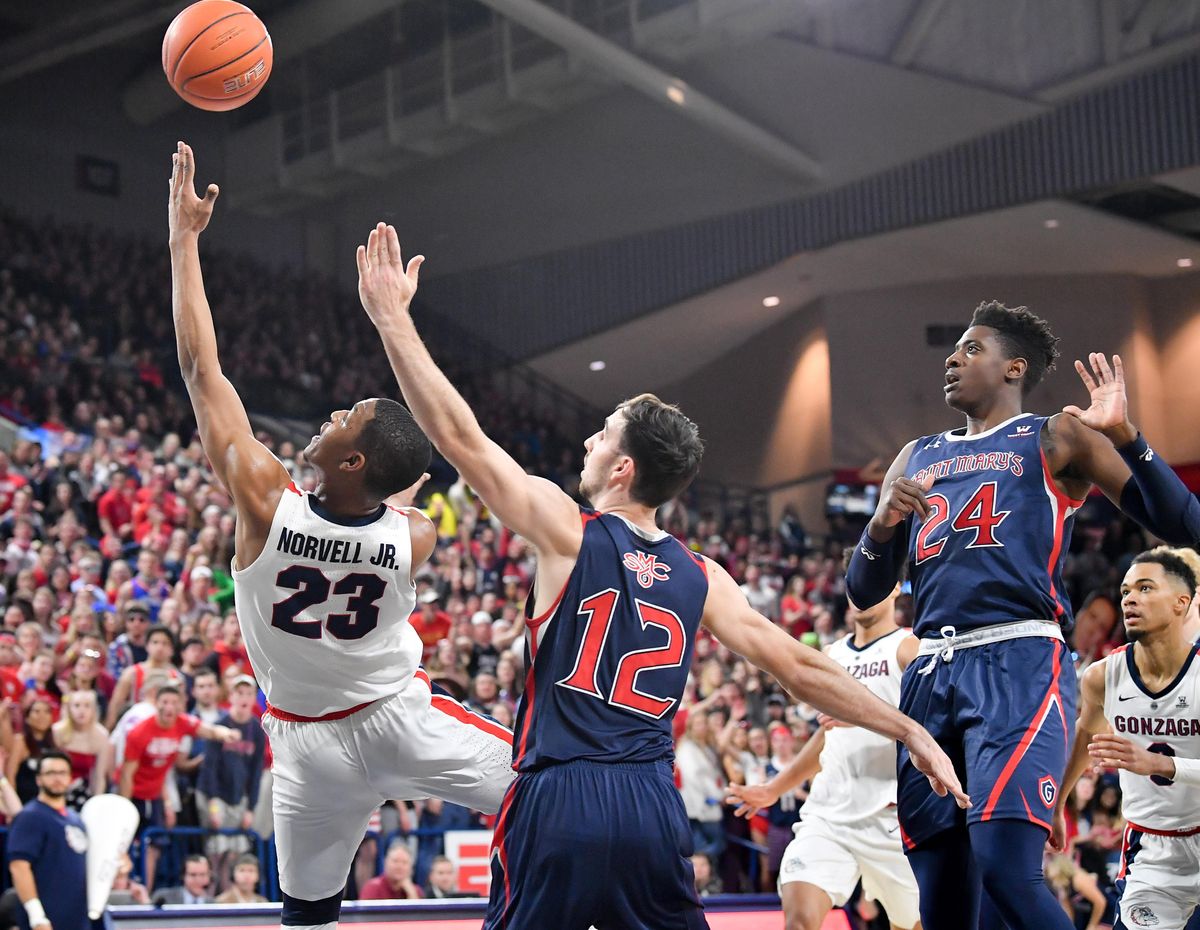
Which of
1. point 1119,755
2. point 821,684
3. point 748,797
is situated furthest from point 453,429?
point 1119,755

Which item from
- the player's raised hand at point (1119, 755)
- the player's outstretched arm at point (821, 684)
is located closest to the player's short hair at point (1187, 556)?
the player's raised hand at point (1119, 755)

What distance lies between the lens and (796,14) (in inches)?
829

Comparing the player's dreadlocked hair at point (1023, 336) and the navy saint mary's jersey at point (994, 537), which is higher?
the player's dreadlocked hair at point (1023, 336)

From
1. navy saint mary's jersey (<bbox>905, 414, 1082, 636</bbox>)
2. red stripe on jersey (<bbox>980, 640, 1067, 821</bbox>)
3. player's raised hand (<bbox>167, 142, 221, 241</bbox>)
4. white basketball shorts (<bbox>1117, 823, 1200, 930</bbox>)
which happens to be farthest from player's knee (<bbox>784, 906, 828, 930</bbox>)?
player's raised hand (<bbox>167, 142, 221, 241</bbox>)

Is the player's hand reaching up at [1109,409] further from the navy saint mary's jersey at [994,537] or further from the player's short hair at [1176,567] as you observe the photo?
the player's short hair at [1176,567]

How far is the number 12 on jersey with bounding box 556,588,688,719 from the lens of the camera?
356 cm

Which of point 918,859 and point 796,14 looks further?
point 796,14

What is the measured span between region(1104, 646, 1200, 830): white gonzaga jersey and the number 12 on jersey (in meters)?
2.94

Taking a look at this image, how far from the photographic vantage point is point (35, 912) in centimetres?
705

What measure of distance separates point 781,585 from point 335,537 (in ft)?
47.0

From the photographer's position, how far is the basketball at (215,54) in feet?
20.0

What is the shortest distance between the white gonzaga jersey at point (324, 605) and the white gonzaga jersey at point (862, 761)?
282cm

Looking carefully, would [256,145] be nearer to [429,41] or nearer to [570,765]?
[429,41]

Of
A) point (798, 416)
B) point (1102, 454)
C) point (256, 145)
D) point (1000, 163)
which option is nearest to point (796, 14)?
point (1000, 163)
